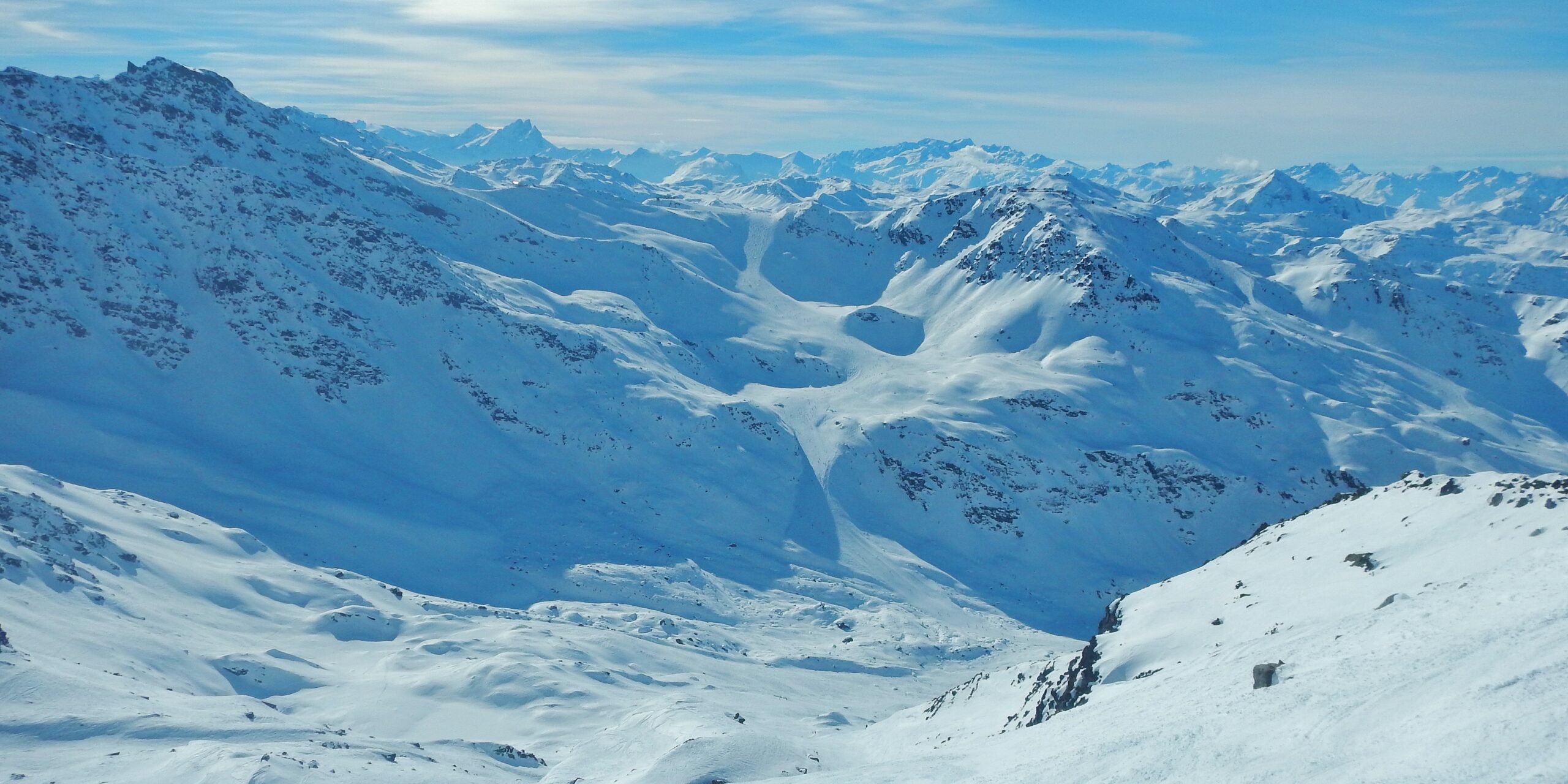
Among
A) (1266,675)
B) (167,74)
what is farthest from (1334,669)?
(167,74)

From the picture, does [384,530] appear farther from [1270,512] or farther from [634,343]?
[1270,512]

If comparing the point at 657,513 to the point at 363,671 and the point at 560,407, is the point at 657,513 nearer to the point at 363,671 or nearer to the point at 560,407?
the point at 560,407

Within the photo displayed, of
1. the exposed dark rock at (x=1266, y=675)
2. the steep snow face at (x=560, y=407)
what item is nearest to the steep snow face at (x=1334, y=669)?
the exposed dark rock at (x=1266, y=675)

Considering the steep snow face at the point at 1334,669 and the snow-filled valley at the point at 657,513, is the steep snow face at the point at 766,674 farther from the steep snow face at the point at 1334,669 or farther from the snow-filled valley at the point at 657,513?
the snow-filled valley at the point at 657,513

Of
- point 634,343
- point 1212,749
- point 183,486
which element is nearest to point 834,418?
point 634,343

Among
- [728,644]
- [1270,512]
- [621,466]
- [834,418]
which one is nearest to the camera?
[728,644]

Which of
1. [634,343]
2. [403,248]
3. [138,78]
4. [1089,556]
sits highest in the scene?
[138,78]

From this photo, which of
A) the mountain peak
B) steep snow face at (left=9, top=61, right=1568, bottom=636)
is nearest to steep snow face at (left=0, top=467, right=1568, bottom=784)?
steep snow face at (left=9, top=61, right=1568, bottom=636)
